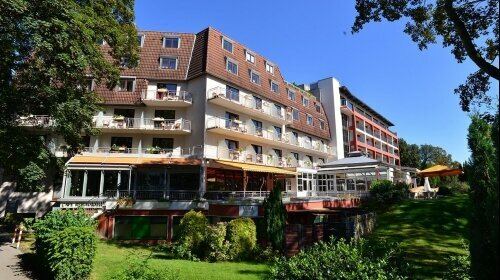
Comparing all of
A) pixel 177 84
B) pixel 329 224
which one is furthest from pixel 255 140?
pixel 329 224

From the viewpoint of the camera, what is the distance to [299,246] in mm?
16078

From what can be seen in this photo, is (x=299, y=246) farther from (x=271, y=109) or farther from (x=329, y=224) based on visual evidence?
(x=271, y=109)

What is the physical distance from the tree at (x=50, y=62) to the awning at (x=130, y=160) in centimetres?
710

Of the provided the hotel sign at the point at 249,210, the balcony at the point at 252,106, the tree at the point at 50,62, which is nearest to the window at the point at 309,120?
the balcony at the point at 252,106

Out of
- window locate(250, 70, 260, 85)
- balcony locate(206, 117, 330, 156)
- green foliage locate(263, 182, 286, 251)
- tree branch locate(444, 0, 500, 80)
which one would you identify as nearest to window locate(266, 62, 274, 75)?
window locate(250, 70, 260, 85)

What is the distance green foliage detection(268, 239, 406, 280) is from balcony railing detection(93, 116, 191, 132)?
25400mm

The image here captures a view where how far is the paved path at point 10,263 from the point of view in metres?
12.1

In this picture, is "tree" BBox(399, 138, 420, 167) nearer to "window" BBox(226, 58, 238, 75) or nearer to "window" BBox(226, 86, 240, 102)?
"window" BBox(226, 58, 238, 75)

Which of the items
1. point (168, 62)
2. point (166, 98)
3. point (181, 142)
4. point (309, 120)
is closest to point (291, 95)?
point (309, 120)

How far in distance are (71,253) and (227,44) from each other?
96.1ft

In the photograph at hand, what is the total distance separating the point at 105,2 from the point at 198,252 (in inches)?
624

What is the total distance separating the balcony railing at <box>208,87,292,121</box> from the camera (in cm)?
3170

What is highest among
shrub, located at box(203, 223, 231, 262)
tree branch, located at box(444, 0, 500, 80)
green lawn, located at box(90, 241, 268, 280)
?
tree branch, located at box(444, 0, 500, 80)

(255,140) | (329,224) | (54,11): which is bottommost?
(329,224)
